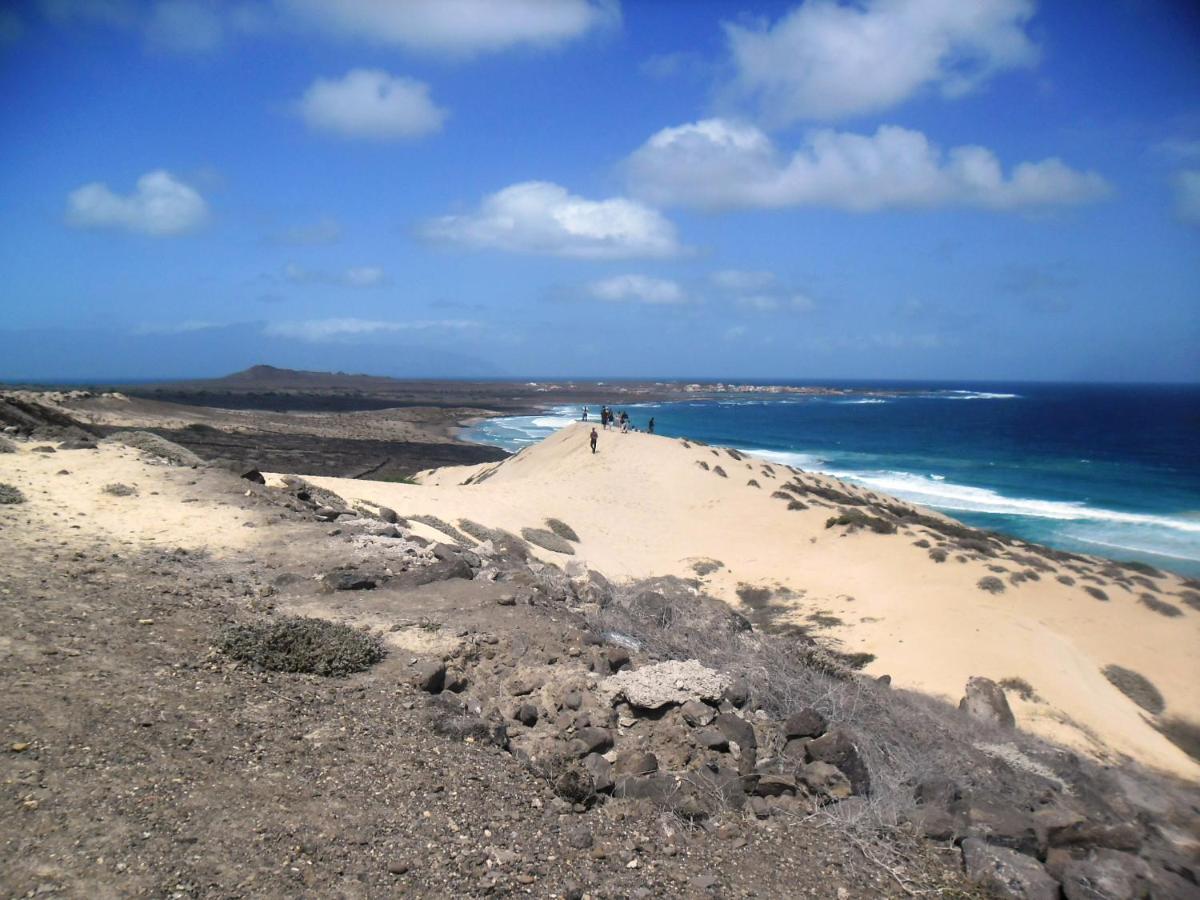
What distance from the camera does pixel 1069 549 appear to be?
29641 millimetres

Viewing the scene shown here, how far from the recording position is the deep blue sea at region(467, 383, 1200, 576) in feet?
111

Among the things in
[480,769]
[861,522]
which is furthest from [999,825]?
[861,522]

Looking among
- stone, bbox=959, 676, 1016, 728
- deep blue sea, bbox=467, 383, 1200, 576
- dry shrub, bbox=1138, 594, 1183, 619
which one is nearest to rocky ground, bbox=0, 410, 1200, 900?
stone, bbox=959, 676, 1016, 728

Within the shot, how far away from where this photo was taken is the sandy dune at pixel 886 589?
12.9 metres

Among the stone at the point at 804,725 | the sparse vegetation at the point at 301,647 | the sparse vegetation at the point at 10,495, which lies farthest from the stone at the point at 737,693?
the sparse vegetation at the point at 10,495

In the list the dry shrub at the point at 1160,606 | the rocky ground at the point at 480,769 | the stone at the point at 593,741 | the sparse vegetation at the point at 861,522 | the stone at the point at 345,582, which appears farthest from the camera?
the sparse vegetation at the point at 861,522

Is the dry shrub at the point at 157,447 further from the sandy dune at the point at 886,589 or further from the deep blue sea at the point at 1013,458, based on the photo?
the deep blue sea at the point at 1013,458

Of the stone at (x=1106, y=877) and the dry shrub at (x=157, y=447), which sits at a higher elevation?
the dry shrub at (x=157, y=447)

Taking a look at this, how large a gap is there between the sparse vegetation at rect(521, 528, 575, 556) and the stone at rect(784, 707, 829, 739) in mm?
13216

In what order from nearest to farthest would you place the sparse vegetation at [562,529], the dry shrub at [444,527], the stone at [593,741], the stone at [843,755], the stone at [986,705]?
the stone at [843,755] < the stone at [593,741] < the stone at [986,705] < the dry shrub at [444,527] < the sparse vegetation at [562,529]

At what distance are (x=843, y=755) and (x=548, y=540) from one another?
48.3 ft

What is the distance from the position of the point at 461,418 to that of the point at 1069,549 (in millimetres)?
66801

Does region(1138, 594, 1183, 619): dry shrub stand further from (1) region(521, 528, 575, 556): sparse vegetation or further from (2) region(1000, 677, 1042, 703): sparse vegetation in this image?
(1) region(521, 528, 575, 556): sparse vegetation

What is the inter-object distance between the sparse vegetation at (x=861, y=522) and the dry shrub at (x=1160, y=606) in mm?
6309
